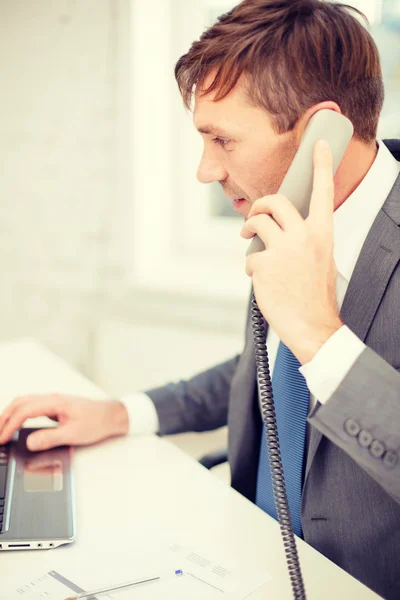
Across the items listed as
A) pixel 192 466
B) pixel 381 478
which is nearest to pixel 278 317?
pixel 381 478

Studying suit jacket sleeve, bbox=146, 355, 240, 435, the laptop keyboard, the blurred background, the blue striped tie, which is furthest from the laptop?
the blurred background

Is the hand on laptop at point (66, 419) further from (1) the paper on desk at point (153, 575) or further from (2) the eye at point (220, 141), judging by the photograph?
(2) the eye at point (220, 141)

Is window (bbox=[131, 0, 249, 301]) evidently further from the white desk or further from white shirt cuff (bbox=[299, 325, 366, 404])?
white shirt cuff (bbox=[299, 325, 366, 404])

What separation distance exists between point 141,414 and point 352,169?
56cm

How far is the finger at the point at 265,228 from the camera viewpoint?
0.75m

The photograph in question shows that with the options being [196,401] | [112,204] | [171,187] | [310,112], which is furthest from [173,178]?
[310,112]

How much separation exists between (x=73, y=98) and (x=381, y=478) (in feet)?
5.89

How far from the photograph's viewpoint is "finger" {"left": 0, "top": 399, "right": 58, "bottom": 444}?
3.62ft

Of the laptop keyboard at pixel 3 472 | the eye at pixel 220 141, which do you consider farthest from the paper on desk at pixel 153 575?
the eye at pixel 220 141

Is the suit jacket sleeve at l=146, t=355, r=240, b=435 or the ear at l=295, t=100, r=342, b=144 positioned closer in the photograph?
the ear at l=295, t=100, r=342, b=144

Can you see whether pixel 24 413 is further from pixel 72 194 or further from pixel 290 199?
pixel 72 194

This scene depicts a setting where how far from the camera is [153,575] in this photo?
787 mm

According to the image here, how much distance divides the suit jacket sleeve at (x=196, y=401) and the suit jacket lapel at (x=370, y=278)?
0.39 m

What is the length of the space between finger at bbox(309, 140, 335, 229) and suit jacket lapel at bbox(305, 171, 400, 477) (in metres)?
0.17
